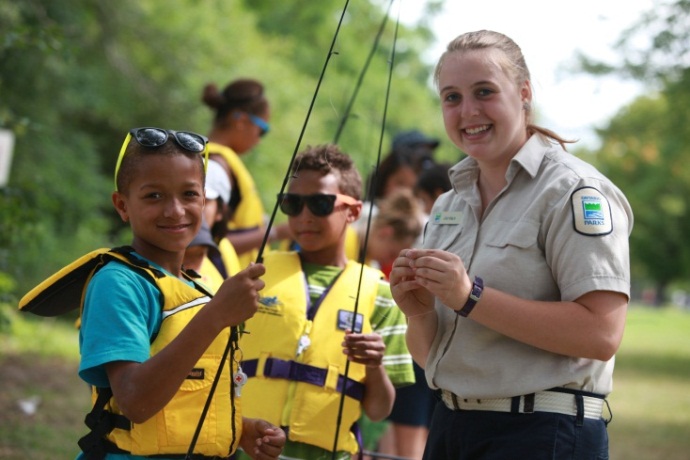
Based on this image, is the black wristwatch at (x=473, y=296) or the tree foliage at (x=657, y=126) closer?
the black wristwatch at (x=473, y=296)

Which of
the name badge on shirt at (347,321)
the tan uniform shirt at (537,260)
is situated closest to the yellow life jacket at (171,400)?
the tan uniform shirt at (537,260)

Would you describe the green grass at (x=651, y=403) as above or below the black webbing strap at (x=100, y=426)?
above

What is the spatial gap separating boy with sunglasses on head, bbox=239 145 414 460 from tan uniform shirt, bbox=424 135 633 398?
77cm

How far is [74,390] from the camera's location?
10117 mm

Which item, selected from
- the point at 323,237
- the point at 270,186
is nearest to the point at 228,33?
the point at 270,186

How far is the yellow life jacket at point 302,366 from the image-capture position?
153 inches

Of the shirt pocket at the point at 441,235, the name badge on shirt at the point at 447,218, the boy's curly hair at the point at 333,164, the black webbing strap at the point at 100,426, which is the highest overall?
the boy's curly hair at the point at 333,164

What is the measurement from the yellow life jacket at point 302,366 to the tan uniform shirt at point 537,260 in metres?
0.94

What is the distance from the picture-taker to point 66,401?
9.41 m

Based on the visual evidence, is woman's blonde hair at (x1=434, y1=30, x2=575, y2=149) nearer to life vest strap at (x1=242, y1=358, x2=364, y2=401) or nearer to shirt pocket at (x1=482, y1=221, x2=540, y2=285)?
shirt pocket at (x1=482, y1=221, x2=540, y2=285)

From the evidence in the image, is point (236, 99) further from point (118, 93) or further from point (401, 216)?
point (118, 93)

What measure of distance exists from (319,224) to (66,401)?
6056 millimetres

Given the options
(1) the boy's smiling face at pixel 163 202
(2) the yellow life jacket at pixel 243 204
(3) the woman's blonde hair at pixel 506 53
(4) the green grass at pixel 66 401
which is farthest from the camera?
(4) the green grass at pixel 66 401

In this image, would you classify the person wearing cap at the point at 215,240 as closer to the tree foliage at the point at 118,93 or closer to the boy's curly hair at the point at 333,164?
the boy's curly hair at the point at 333,164
